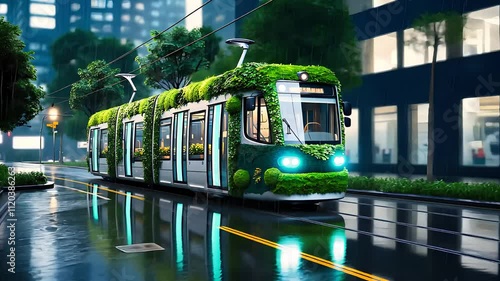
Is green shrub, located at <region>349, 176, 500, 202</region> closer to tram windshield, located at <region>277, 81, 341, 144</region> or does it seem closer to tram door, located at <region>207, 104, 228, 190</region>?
tram windshield, located at <region>277, 81, 341, 144</region>

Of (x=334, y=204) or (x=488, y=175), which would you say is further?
(x=488, y=175)

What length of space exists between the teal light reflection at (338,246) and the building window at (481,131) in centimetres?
2216

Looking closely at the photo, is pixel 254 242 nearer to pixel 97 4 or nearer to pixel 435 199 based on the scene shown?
pixel 435 199

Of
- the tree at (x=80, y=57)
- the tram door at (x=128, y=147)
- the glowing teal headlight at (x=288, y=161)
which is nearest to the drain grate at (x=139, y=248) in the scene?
the glowing teal headlight at (x=288, y=161)

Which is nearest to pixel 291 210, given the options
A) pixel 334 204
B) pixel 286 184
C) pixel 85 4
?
pixel 286 184

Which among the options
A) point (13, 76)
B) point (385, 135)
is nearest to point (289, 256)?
point (13, 76)

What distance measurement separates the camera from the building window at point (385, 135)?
125 feet

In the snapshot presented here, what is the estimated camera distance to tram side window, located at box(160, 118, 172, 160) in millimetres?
22250

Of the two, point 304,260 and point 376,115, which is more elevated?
point 376,115

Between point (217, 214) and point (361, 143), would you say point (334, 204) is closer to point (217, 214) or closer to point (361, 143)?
point (217, 214)

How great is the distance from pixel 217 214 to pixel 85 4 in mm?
131645

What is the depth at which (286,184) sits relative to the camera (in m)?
15.1

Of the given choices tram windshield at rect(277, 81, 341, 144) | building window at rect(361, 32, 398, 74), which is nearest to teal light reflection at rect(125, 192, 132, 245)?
tram windshield at rect(277, 81, 341, 144)

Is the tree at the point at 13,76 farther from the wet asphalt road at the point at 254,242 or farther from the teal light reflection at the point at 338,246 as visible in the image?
the teal light reflection at the point at 338,246
